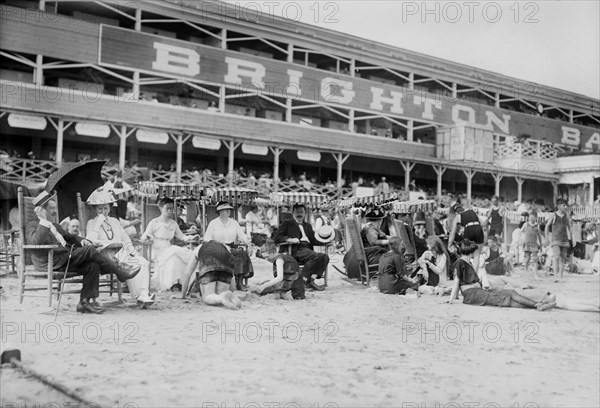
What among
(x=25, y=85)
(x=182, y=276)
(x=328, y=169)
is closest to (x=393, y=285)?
(x=182, y=276)

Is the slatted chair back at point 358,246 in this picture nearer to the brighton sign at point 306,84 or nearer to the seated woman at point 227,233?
the seated woman at point 227,233

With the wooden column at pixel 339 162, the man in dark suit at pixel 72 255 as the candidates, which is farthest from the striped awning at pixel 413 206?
the wooden column at pixel 339 162

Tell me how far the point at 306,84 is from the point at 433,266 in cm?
1792

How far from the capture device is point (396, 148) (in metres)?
28.5

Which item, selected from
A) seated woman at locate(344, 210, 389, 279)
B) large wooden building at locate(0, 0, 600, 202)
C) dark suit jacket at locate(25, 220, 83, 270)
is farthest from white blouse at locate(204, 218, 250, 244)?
large wooden building at locate(0, 0, 600, 202)

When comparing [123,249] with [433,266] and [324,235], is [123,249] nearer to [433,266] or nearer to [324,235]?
[324,235]

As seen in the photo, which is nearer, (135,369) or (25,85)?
(135,369)

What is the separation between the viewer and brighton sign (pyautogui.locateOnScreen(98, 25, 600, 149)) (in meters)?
21.3

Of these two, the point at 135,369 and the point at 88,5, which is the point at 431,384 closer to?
the point at 135,369

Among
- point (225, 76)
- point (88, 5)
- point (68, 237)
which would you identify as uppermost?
point (88, 5)

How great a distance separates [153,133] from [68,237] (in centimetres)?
1476

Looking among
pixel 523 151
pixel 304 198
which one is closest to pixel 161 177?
pixel 304 198

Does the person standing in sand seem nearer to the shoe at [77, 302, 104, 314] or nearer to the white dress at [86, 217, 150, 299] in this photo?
the white dress at [86, 217, 150, 299]

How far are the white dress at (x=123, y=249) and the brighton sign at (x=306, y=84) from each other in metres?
15.3
